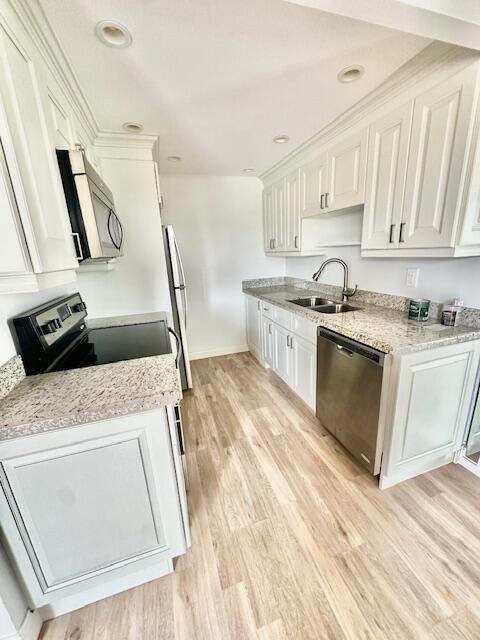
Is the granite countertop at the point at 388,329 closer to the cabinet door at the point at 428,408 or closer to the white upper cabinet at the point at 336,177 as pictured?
the cabinet door at the point at 428,408

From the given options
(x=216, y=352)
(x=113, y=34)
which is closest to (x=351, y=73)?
(x=113, y=34)

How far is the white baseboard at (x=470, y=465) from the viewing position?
1652 mm

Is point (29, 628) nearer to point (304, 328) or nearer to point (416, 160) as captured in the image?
point (304, 328)

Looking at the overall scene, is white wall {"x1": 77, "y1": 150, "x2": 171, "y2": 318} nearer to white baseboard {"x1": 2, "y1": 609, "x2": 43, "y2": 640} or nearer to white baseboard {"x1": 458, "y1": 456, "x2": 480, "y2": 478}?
white baseboard {"x1": 2, "y1": 609, "x2": 43, "y2": 640}

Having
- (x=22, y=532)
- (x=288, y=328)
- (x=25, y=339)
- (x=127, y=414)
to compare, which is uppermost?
(x=25, y=339)

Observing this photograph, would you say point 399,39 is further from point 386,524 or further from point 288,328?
point 386,524

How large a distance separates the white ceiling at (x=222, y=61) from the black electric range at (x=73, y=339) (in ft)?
3.99

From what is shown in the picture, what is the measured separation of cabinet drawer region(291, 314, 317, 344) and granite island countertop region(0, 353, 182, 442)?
1.22 meters

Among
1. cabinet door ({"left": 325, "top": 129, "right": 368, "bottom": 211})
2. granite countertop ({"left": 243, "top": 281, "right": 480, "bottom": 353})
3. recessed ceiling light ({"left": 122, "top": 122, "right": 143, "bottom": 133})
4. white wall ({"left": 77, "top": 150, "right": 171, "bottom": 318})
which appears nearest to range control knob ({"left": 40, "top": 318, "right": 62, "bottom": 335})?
white wall ({"left": 77, "top": 150, "right": 171, "bottom": 318})

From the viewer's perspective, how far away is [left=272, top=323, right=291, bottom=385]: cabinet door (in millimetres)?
2514

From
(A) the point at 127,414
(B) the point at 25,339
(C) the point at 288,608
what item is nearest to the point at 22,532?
(A) the point at 127,414

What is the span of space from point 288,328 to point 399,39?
188cm

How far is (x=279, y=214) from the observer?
9.78ft

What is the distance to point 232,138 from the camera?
84.1 inches
